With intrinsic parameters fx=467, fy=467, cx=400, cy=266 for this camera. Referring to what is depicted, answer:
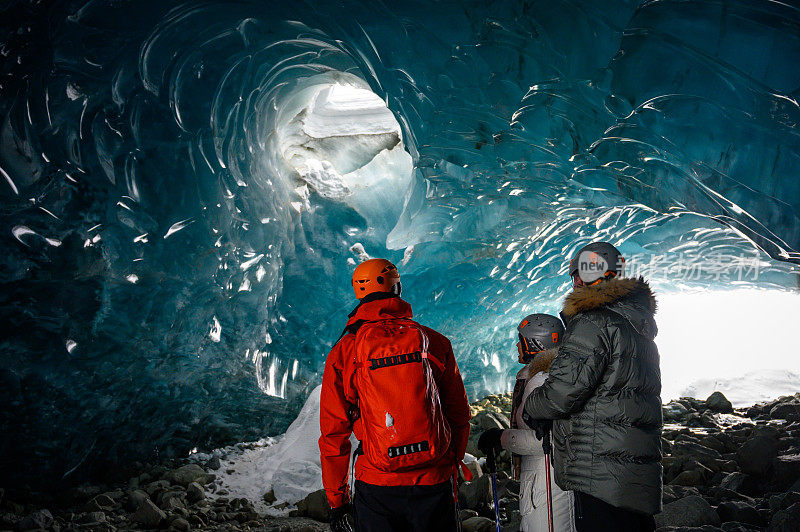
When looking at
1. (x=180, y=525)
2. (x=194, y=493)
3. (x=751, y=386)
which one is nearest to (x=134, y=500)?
(x=194, y=493)

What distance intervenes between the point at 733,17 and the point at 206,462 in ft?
21.6

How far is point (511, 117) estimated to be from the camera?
488 centimetres

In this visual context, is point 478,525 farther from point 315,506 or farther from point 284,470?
point 284,470

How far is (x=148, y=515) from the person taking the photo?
375 centimetres

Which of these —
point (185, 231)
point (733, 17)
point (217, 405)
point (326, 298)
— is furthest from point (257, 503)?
point (733, 17)

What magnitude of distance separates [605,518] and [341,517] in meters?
1.08

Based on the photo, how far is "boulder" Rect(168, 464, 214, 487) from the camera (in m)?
4.93

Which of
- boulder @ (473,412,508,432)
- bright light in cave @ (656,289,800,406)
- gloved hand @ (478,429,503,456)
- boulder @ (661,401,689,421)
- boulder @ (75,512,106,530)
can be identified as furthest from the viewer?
bright light in cave @ (656,289,800,406)

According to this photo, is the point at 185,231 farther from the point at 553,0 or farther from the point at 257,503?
the point at 553,0

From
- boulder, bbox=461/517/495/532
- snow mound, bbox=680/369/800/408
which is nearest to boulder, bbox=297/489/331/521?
boulder, bbox=461/517/495/532

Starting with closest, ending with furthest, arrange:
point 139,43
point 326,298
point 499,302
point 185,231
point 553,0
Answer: point 553,0
point 139,43
point 185,231
point 326,298
point 499,302

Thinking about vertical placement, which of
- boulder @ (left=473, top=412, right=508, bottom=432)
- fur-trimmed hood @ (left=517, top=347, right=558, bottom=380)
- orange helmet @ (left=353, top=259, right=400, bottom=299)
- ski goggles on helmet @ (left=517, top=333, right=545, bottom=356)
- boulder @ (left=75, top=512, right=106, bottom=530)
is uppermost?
orange helmet @ (left=353, top=259, right=400, bottom=299)

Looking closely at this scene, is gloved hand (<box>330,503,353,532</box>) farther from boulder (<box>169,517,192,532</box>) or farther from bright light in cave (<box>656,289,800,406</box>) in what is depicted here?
bright light in cave (<box>656,289,800,406</box>)

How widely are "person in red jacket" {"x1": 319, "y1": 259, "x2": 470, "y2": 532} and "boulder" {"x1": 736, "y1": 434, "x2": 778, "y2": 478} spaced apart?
4.37 m
